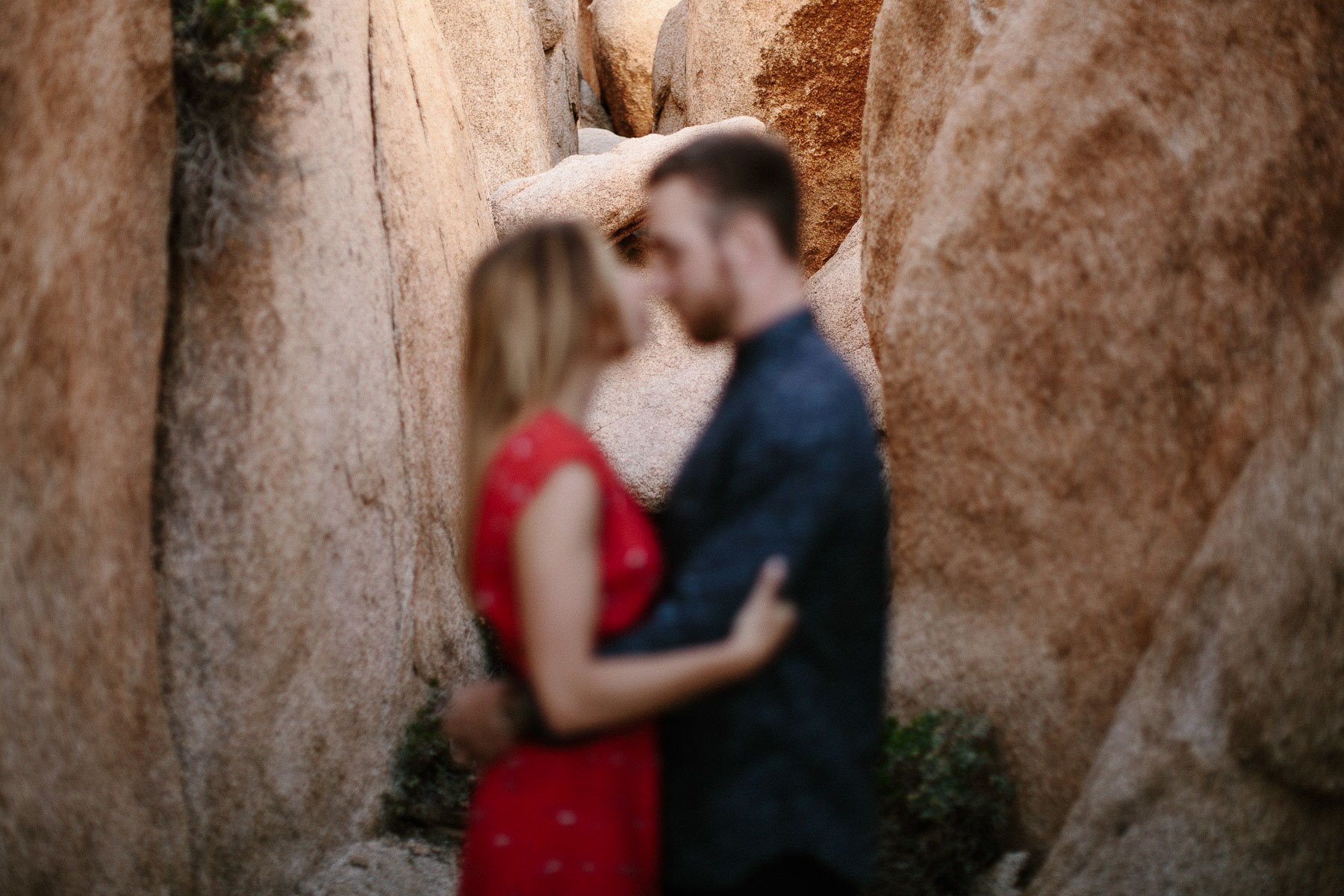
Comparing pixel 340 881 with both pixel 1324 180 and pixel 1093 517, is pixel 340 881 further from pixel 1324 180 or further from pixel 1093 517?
pixel 1324 180

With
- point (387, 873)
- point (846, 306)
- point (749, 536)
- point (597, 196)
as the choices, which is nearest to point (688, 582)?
point (749, 536)

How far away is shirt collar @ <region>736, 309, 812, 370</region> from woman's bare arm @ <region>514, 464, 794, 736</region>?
36 cm

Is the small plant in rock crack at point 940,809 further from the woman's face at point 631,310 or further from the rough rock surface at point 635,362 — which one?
the rough rock surface at point 635,362

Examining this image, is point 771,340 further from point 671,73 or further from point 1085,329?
point 671,73

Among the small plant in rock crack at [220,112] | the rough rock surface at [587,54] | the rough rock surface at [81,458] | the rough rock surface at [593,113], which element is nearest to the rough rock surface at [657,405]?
the small plant in rock crack at [220,112]

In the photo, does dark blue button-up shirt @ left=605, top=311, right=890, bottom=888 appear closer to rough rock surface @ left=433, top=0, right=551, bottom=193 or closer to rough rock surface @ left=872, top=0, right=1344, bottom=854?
rough rock surface @ left=872, top=0, right=1344, bottom=854

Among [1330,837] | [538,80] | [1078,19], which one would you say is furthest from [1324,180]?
[538,80]

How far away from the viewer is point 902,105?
15.1 feet

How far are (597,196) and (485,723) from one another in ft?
20.4

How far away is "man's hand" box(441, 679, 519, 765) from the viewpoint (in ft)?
4.81

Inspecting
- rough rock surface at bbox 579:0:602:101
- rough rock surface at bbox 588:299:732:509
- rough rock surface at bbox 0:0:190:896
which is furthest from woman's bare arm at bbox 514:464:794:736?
Result: rough rock surface at bbox 579:0:602:101

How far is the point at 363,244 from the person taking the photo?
413 cm

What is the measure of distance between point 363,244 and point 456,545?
1.64m

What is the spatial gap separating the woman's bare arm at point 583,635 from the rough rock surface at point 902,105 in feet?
10.6
